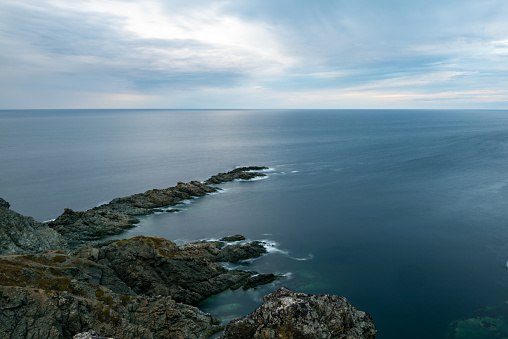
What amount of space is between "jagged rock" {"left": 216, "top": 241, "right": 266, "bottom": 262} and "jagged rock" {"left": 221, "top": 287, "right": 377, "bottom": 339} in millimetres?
32859

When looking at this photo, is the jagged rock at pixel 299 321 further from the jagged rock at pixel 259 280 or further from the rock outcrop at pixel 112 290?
the jagged rock at pixel 259 280

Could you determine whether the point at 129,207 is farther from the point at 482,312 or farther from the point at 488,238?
the point at 488,238

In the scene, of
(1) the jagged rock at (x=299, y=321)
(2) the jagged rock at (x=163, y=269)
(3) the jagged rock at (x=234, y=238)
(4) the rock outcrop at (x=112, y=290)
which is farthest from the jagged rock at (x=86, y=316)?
(3) the jagged rock at (x=234, y=238)

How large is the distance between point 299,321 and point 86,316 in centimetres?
1719

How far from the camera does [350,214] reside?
7450 cm

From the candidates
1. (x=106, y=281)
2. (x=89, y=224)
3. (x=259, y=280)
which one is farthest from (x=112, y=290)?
(x=89, y=224)

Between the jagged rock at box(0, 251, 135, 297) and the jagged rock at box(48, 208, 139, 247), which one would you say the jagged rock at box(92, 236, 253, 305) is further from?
the jagged rock at box(48, 208, 139, 247)

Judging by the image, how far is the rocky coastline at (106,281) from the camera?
936 inches

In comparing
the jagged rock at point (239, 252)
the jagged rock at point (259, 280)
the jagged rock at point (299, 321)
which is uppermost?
the jagged rock at point (299, 321)

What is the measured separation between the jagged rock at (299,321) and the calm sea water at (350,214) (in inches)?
822

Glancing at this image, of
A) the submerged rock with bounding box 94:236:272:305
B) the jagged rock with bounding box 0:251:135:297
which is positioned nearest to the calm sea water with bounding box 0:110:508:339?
the submerged rock with bounding box 94:236:272:305

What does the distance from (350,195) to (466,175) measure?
46504 millimetres

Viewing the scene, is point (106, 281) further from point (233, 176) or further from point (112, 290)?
point (233, 176)

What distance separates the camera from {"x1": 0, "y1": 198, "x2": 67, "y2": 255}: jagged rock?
132 ft
